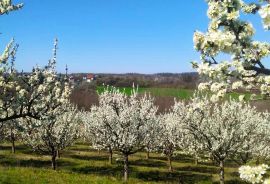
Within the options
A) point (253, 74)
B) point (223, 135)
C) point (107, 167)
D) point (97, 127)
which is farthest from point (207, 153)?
point (253, 74)

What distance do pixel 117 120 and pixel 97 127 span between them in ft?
8.59

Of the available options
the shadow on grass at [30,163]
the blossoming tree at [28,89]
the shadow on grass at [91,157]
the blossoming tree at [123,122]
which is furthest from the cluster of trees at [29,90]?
the shadow on grass at [91,157]

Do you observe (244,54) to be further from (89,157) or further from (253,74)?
(89,157)

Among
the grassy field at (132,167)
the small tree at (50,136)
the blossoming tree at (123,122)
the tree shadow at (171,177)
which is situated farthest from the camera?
the grassy field at (132,167)

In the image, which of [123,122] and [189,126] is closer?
[189,126]

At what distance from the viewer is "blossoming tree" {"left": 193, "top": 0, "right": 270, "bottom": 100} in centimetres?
764

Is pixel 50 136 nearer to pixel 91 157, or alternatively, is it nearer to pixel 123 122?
pixel 123 122

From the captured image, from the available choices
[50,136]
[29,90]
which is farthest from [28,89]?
[50,136]

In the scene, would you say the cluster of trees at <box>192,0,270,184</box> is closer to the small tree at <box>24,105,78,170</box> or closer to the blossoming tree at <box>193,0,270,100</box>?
the blossoming tree at <box>193,0,270,100</box>

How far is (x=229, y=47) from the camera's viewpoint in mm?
7699

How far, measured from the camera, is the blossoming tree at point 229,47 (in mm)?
7645

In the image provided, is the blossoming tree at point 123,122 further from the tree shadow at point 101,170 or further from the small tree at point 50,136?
the tree shadow at point 101,170

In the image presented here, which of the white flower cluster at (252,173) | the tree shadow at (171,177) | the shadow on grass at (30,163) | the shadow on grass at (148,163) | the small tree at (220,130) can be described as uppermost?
the white flower cluster at (252,173)

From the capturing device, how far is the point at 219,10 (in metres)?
→ 7.77
